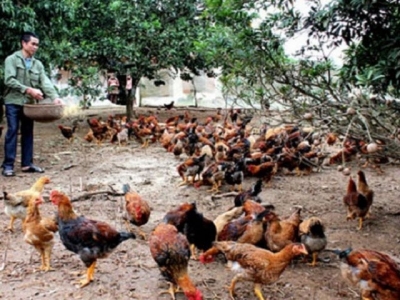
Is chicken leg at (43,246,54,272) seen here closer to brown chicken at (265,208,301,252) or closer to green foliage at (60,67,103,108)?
brown chicken at (265,208,301,252)

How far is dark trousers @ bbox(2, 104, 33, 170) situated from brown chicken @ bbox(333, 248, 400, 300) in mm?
5641

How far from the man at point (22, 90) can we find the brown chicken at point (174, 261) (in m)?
4.22

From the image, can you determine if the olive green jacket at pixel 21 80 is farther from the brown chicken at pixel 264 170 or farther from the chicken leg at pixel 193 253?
the chicken leg at pixel 193 253

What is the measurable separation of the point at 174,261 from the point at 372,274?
1.42 meters

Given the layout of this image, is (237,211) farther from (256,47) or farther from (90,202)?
(90,202)

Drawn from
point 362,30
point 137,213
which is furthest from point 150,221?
point 362,30

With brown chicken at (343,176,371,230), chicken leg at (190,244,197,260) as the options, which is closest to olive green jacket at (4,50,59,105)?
chicken leg at (190,244,197,260)

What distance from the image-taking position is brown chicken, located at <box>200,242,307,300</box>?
3650 millimetres

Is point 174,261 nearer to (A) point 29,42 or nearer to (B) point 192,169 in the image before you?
(B) point 192,169

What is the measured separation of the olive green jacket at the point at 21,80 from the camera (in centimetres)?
733

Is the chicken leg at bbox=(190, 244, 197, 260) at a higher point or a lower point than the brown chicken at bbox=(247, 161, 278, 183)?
lower

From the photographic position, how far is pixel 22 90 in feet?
23.9

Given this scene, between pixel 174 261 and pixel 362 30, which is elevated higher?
pixel 362 30

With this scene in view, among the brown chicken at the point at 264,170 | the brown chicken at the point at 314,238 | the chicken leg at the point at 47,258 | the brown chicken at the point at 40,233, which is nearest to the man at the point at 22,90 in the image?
the brown chicken at the point at 264,170
